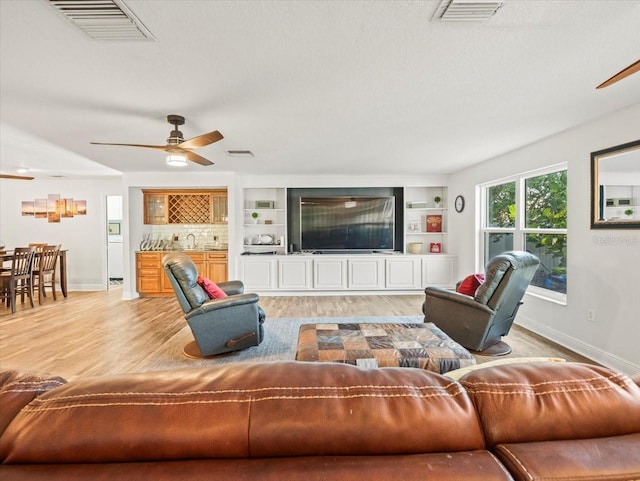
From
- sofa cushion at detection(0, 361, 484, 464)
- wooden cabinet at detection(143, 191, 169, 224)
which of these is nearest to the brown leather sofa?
sofa cushion at detection(0, 361, 484, 464)

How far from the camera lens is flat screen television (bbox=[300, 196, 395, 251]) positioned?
644 cm

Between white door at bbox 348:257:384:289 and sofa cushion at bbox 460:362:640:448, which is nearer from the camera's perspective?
sofa cushion at bbox 460:362:640:448

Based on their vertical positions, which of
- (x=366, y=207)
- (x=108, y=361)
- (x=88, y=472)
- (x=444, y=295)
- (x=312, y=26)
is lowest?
(x=108, y=361)

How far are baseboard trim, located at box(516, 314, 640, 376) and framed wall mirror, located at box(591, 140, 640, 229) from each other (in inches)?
46.5

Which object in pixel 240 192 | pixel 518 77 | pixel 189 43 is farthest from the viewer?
pixel 240 192

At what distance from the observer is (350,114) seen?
301 cm

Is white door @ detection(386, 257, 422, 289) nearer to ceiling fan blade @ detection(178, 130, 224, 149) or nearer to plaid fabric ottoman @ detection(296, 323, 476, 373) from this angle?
plaid fabric ottoman @ detection(296, 323, 476, 373)

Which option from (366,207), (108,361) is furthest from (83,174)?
(366,207)

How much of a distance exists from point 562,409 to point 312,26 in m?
1.91

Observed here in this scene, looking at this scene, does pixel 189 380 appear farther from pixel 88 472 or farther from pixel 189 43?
pixel 189 43

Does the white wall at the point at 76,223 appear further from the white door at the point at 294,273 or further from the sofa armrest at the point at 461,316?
the sofa armrest at the point at 461,316

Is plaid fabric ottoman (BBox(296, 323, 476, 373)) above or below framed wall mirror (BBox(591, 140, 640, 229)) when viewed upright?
below

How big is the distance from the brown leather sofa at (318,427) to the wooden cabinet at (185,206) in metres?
5.98

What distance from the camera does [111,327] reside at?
166 inches
